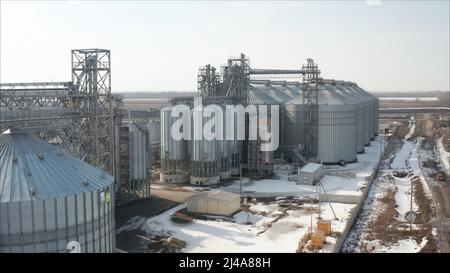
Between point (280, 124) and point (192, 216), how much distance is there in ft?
107

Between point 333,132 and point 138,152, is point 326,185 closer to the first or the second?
point 333,132

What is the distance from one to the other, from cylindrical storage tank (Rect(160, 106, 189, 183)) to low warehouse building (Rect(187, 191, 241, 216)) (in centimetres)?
1452

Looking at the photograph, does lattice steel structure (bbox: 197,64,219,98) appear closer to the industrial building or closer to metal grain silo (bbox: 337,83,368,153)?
the industrial building

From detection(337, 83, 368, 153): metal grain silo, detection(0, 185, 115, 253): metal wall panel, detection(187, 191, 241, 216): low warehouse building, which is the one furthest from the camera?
detection(337, 83, 368, 153): metal grain silo

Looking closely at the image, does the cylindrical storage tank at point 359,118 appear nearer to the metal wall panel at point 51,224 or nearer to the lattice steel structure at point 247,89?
the lattice steel structure at point 247,89

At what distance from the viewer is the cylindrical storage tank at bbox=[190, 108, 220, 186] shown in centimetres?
5575

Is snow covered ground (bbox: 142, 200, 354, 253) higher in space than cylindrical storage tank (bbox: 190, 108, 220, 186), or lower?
lower

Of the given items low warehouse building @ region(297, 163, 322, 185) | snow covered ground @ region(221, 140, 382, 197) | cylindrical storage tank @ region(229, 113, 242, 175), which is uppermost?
cylindrical storage tank @ region(229, 113, 242, 175)

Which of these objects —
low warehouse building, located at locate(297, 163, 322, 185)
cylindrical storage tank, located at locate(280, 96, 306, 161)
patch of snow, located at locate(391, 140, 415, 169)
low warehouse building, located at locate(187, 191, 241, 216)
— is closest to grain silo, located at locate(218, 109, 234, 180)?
low warehouse building, located at locate(297, 163, 322, 185)

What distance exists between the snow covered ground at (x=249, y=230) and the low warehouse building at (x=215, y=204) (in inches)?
34.7

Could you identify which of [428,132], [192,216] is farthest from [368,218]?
[428,132]

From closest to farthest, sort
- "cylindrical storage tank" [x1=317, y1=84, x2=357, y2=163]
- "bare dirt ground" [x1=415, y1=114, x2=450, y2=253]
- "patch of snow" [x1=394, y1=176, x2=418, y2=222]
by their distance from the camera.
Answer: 1. "bare dirt ground" [x1=415, y1=114, x2=450, y2=253]
2. "patch of snow" [x1=394, y1=176, x2=418, y2=222]
3. "cylindrical storage tank" [x1=317, y1=84, x2=357, y2=163]

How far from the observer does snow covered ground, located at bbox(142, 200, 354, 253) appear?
3378cm

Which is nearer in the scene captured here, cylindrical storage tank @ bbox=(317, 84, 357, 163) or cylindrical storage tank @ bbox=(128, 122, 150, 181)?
cylindrical storage tank @ bbox=(128, 122, 150, 181)
